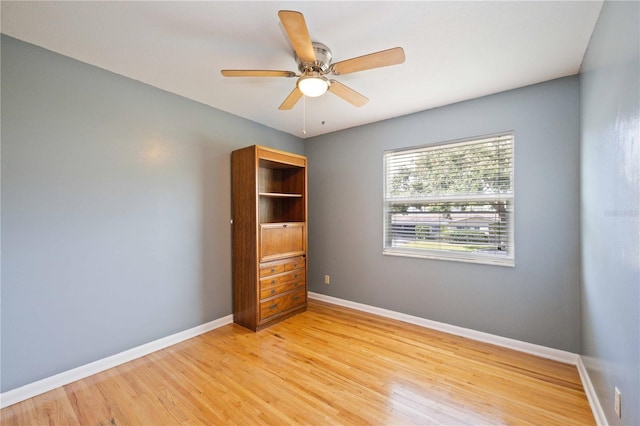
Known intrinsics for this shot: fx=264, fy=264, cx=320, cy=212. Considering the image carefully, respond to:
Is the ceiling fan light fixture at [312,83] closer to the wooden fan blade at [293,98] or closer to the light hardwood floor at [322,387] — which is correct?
the wooden fan blade at [293,98]

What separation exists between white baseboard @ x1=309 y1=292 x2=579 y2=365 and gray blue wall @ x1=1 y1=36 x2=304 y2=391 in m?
1.89

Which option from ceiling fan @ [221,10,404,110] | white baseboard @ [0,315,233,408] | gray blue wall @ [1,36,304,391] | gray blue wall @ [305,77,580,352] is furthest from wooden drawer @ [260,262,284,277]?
ceiling fan @ [221,10,404,110]

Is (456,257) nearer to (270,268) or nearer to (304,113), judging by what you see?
(270,268)

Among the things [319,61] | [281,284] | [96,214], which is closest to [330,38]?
[319,61]

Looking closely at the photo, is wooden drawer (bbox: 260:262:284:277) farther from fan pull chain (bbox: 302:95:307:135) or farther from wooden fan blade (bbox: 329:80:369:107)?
wooden fan blade (bbox: 329:80:369:107)

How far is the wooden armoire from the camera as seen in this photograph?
9.70 feet

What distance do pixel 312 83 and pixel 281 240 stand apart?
6.30 feet

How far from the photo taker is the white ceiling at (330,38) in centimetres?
157

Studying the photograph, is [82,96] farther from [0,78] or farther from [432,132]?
[432,132]

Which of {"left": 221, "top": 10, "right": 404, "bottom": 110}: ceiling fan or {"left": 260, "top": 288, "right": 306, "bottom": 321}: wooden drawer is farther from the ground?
{"left": 221, "top": 10, "right": 404, "bottom": 110}: ceiling fan

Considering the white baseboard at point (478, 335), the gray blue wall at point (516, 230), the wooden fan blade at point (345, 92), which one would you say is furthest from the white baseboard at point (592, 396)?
the wooden fan blade at point (345, 92)

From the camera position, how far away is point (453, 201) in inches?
114

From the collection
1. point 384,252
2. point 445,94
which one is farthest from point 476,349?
point 445,94

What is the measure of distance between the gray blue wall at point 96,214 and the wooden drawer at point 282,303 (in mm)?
560
